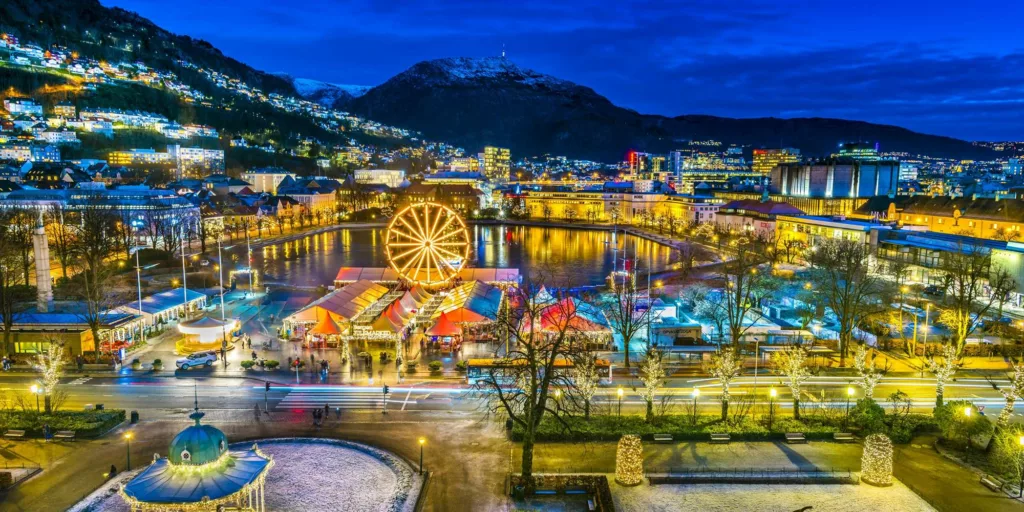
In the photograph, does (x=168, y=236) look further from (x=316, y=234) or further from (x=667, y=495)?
(x=667, y=495)

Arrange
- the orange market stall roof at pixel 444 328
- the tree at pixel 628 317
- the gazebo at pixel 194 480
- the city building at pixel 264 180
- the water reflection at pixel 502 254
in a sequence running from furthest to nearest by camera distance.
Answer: the city building at pixel 264 180 < the water reflection at pixel 502 254 < the orange market stall roof at pixel 444 328 < the tree at pixel 628 317 < the gazebo at pixel 194 480

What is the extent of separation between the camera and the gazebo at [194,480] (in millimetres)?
12422

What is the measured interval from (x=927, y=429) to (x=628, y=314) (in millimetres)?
11766

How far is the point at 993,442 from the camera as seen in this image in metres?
19.1

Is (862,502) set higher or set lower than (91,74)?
lower

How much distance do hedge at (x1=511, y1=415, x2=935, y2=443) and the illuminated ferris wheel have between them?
22.9 m

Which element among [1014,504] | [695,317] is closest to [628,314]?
[695,317]

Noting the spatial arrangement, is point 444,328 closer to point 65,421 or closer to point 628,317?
point 628,317

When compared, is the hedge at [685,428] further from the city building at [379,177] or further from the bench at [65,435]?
the city building at [379,177]

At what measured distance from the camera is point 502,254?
81500 mm

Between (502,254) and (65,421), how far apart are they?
62446 mm

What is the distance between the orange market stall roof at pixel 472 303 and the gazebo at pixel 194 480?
684 inches

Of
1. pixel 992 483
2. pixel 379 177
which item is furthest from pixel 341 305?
pixel 379 177

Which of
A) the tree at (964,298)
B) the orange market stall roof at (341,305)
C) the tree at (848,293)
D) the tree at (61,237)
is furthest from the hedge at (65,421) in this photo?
the tree at (964,298)
